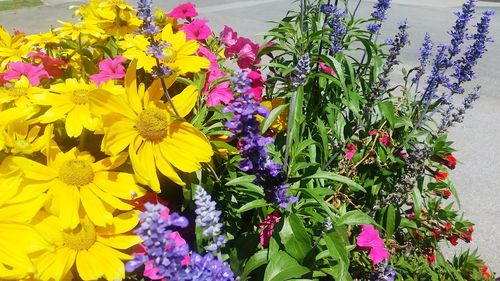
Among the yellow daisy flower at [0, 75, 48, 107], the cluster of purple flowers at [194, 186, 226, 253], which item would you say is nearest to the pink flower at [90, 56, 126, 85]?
the yellow daisy flower at [0, 75, 48, 107]

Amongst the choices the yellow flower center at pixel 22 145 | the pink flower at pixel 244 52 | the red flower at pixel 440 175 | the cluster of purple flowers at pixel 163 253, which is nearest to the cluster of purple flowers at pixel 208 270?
the cluster of purple flowers at pixel 163 253

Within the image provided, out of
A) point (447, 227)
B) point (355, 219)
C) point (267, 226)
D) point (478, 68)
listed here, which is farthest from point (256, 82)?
point (478, 68)

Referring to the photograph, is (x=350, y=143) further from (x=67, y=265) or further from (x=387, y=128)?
(x=67, y=265)

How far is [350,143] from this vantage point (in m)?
2.13

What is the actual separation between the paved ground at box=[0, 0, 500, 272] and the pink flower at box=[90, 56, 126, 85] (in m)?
1.99

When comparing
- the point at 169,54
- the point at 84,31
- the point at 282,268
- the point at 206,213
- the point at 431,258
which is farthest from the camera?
the point at 431,258

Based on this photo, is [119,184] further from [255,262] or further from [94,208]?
[255,262]

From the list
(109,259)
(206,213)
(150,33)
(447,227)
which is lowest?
(447,227)

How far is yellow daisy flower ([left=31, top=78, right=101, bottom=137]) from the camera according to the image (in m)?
1.17

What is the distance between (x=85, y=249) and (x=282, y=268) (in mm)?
500

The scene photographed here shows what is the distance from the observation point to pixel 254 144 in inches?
44.9

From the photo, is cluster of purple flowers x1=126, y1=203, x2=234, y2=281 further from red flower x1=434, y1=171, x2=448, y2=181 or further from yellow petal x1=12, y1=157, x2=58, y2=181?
red flower x1=434, y1=171, x2=448, y2=181

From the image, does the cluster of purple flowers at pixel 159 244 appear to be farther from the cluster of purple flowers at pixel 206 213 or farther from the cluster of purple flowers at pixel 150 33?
the cluster of purple flowers at pixel 150 33

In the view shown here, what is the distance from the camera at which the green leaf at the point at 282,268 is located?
4.19ft
